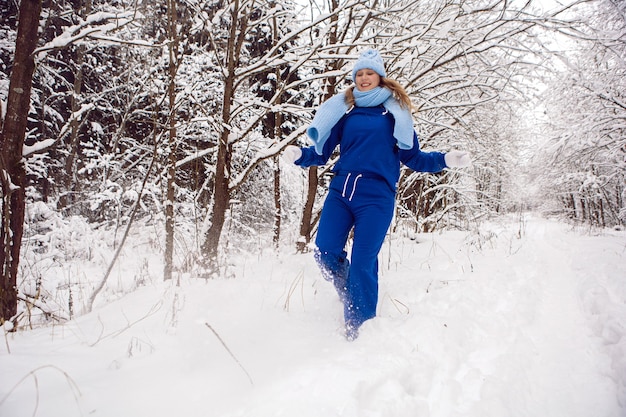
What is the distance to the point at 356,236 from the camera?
2.10m

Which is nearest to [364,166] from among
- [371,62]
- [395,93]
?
[395,93]

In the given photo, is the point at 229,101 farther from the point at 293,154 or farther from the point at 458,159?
the point at 458,159

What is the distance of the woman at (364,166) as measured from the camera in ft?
6.76

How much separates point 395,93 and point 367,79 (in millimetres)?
215

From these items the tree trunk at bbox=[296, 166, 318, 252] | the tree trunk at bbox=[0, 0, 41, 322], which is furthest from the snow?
the tree trunk at bbox=[296, 166, 318, 252]

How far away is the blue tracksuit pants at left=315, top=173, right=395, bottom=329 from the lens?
2.03m

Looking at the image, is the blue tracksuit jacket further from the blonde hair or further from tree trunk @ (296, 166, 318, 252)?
tree trunk @ (296, 166, 318, 252)

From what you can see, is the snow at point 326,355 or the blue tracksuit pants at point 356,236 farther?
the blue tracksuit pants at point 356,236

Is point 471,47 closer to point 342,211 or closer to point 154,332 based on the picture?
point 342,211

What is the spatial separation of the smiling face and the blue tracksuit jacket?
143 millimetres

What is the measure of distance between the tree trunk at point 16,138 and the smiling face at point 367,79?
2376 mm

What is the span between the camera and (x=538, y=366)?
1.62 metres

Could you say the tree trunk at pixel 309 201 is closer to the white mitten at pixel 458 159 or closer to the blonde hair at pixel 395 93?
the blonde hair at pixel 395 93

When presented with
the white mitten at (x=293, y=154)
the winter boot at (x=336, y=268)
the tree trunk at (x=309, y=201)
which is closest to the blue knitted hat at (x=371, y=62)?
the white mitten at (x=293, y=154)
